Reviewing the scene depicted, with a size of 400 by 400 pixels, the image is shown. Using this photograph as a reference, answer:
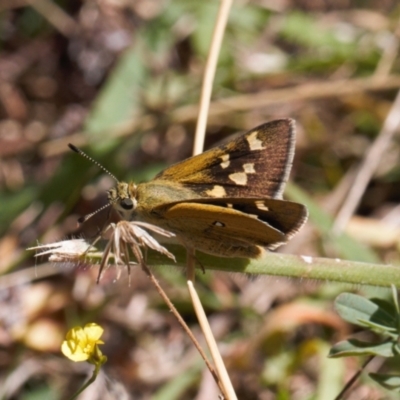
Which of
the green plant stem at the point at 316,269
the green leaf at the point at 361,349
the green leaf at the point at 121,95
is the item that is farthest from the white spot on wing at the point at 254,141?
the green leaf at the point at 121,95

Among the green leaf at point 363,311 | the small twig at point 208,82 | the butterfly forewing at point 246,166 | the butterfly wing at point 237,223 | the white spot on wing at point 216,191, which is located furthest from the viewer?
the small twig at point 208,82

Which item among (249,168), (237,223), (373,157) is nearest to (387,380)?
(237,223)

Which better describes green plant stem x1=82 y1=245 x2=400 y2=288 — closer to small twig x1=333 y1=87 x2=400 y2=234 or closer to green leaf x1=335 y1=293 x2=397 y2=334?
green leaf x1=335 y1=293 x2=397 y2=334

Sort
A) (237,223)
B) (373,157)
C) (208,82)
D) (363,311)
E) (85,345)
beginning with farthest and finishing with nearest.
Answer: (373,157) → (208,82) → (237,223) → (363,311) → (85,345)

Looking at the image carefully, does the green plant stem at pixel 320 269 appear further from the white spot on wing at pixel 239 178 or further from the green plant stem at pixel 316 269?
the white spot on wing at pixel 239 178

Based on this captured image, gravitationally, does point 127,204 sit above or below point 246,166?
below

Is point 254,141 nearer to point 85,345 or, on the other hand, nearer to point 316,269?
point 316,269

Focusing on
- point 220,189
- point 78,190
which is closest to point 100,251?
point 220,189

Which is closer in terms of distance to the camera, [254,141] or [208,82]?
[254,141]
